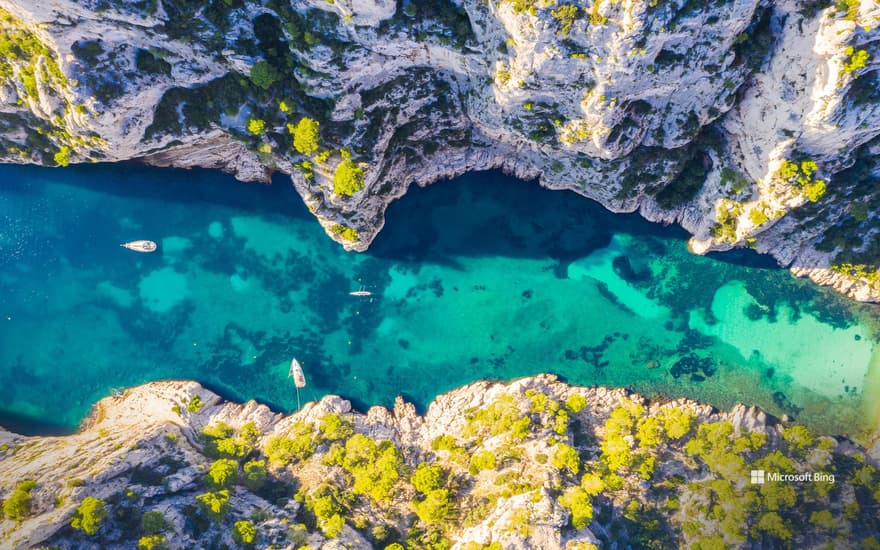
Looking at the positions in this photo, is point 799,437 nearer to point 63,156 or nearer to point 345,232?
point 345,232

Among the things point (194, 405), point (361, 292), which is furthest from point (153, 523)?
point (361, 292)

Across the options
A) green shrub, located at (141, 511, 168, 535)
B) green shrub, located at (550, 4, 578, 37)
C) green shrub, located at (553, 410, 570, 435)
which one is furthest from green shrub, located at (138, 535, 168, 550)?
green shrub, located at (550, 4, 578, 37)

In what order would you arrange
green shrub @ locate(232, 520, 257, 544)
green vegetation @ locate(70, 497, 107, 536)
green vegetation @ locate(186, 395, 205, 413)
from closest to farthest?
green vegetation @ locate(70, 497, 107, 536), green shrub @ locate(232, 520, 257, 544), green vegetation @ locate(186, 395, 205, 413)

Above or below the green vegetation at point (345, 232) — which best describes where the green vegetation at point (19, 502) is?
below

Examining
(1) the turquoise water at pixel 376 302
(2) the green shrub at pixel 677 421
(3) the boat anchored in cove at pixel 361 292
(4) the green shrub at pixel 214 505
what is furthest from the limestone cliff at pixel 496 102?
(4) the green shrub at pixel 214 505

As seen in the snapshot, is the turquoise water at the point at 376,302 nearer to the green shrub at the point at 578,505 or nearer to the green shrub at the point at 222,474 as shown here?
the green shrub at the point at 222,474

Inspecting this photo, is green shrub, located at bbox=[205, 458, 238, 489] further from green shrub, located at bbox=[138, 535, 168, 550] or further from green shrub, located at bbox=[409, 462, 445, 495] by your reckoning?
green shrub, located at bbox=[409, 462, 445, 495]

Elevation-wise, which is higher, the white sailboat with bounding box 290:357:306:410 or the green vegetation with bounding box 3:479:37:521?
the white sailboat with bounding box 290:357:306:410
